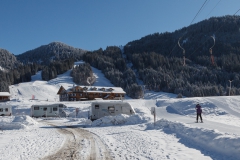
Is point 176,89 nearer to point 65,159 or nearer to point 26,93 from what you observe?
point 26,93

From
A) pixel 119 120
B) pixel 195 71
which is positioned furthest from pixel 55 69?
pixel 119 120

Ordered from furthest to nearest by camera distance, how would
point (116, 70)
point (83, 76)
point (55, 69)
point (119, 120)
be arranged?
point (116, 70)
point (55, 69)
point (83, 76)
point (119, 120)

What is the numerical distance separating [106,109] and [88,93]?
231 ft

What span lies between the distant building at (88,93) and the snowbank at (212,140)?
82.0 m

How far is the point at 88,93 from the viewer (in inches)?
3888

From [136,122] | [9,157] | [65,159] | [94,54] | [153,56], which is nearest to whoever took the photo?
[65,159]

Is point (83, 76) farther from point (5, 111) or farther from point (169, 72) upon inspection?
point (5, 111)

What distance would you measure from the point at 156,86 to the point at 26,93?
2608 inches

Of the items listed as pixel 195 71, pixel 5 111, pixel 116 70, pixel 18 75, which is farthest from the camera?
pixel 116 70

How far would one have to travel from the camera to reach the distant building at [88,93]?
321 ft

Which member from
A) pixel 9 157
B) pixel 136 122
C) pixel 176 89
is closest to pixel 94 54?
pixel 176 89

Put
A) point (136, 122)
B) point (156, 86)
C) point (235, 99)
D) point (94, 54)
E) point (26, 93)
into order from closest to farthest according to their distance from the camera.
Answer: point (136, 122)
point (235, 99)
point (26, 93)
point (156, 86)
point (94, 54)

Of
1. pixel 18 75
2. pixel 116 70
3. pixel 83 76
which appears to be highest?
pixel 116 70

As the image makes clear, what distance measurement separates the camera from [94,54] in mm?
194125
